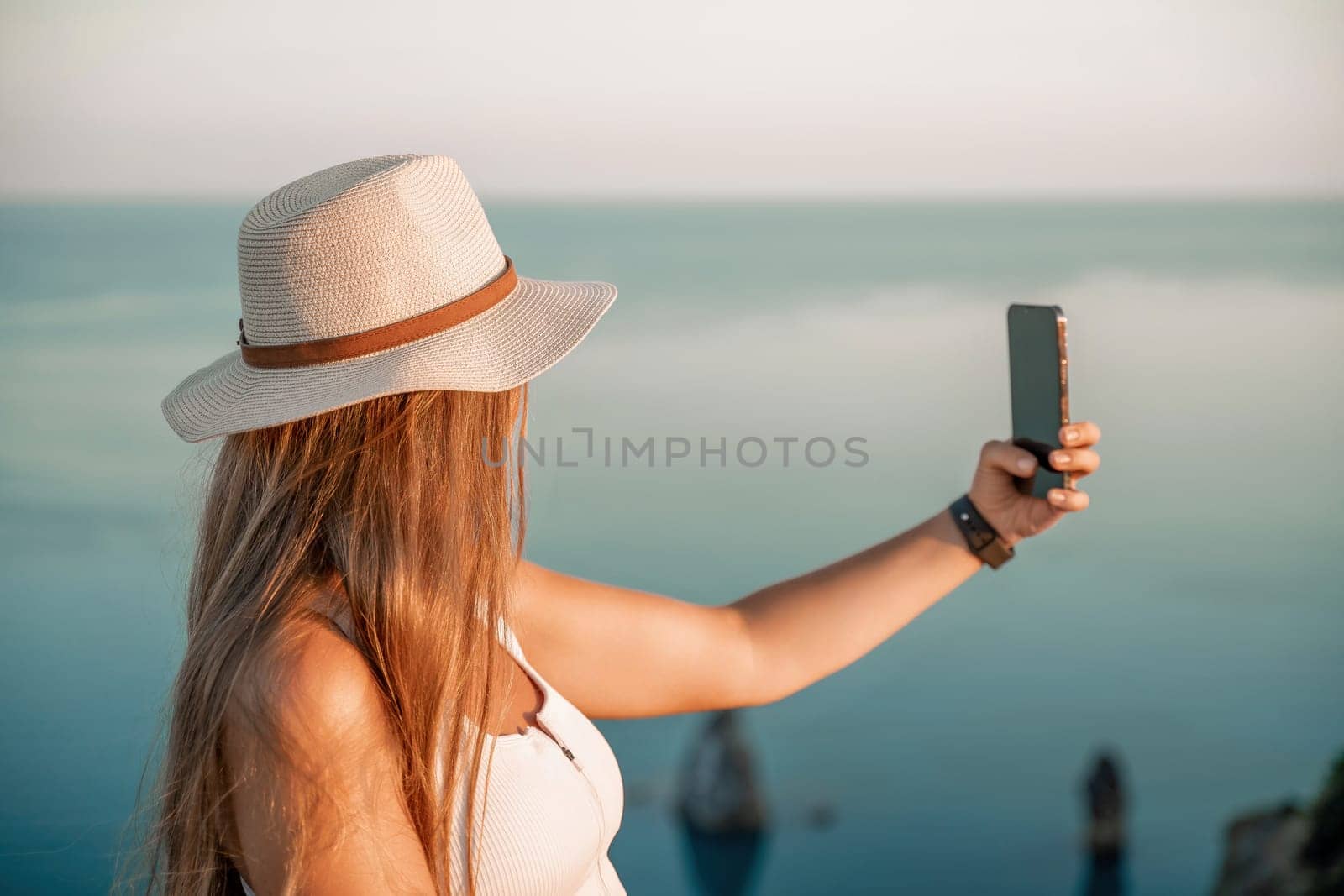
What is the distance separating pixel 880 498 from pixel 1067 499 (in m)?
7.43

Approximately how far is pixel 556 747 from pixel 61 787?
199 inches

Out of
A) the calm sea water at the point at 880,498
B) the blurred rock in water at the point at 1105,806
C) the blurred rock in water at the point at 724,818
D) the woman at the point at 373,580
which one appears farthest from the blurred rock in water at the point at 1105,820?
the woman at the point at 373,580

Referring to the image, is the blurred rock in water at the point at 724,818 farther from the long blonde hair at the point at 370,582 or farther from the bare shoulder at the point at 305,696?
the bare shoulder at the point at 305,696

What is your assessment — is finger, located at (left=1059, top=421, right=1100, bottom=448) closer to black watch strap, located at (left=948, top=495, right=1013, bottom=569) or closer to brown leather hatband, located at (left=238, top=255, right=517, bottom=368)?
black watch strap, located at (left=948, top=495, right=1013, bottom=569)

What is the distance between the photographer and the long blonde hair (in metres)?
0.86

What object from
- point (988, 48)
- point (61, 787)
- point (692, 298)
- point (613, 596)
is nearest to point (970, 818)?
point (692, 298)

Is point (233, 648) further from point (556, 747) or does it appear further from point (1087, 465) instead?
point (1087, 465)

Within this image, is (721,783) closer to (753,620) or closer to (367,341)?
(753,620)

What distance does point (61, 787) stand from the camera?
510 centimetres

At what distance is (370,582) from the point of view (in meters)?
0.89

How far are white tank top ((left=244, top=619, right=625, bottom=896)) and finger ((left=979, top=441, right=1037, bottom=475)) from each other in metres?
0.52

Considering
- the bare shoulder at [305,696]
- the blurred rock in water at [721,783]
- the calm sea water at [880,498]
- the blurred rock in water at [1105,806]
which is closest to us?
the bare shoulder at [305,696]

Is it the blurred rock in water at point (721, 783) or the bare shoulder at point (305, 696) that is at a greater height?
the bare shoulder at point (305, 696)

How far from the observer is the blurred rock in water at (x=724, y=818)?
28.2 ft
